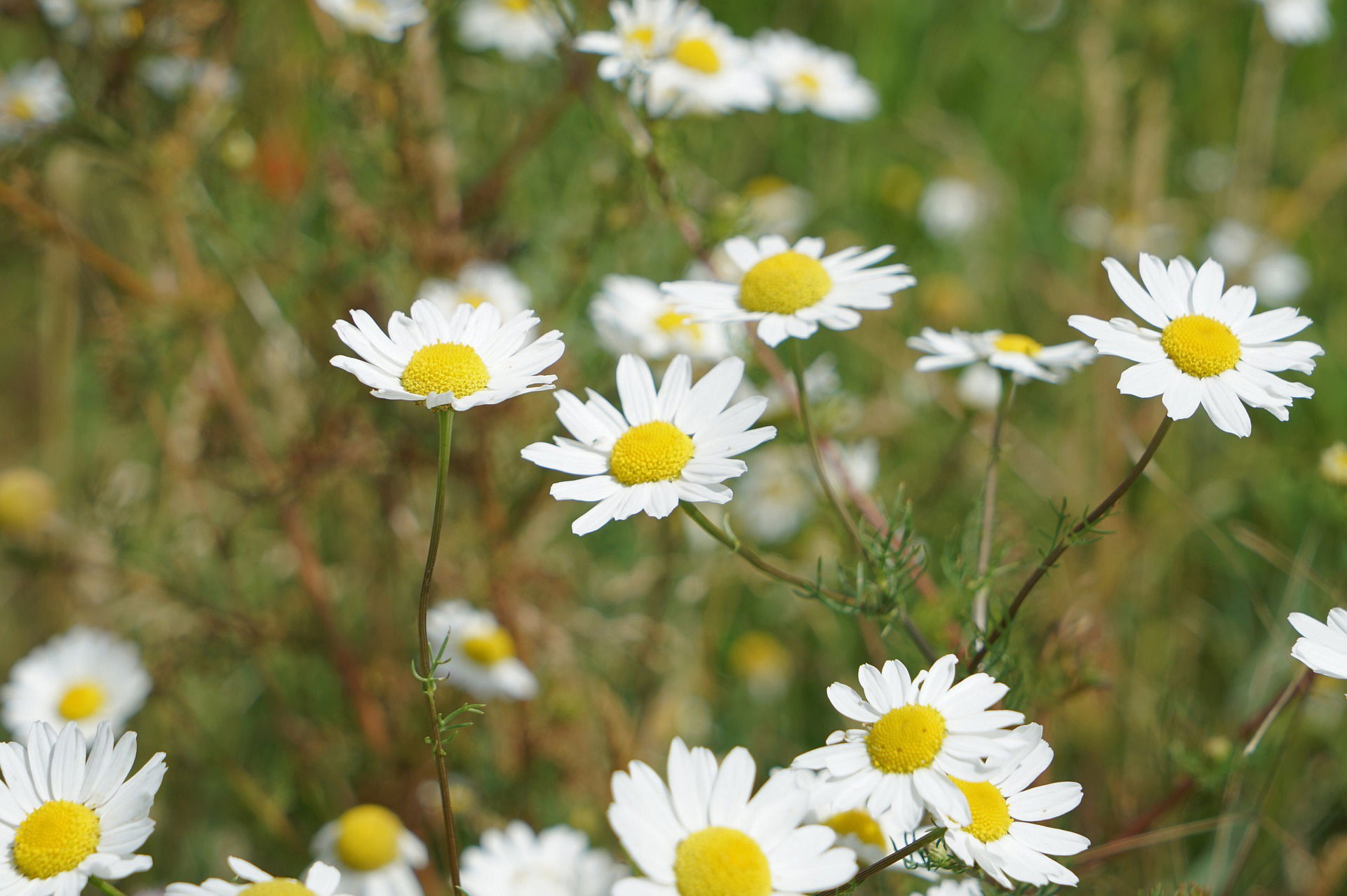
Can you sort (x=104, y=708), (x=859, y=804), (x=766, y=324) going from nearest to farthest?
(x=859, y=804), (x=766, y=324), (x=104, y=708)

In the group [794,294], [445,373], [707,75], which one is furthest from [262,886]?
[707,75]

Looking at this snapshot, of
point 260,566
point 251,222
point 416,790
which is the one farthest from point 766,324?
point 260,566

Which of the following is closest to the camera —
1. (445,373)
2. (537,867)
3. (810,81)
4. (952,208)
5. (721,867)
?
(721,867)

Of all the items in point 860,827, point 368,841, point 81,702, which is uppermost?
point 860,827

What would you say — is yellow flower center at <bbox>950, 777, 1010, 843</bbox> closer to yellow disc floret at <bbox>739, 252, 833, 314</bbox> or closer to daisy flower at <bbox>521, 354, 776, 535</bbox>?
daisy flower at <bbox>521, 354, 776, 535</bbox>

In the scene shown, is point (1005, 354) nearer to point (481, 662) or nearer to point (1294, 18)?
point (481, 662)

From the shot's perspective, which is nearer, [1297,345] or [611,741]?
[1297,345]

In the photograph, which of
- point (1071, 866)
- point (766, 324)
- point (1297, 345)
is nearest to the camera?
point (1297, 345)

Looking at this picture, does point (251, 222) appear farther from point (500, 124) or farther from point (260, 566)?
point (500, 124)
